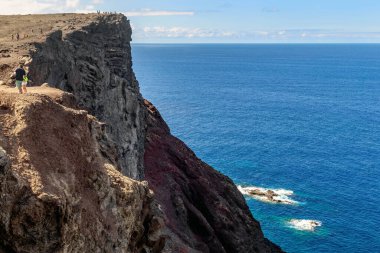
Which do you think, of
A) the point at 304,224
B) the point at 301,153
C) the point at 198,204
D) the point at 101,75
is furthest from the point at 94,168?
the point at 301,153

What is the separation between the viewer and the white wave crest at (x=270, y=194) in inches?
3538

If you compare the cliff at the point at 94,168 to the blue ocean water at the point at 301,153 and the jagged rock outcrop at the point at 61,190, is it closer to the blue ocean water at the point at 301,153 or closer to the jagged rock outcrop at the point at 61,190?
the jagged rock outcrop at the point at 61,190

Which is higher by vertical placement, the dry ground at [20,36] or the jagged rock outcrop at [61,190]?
the dry ground at [20,36]

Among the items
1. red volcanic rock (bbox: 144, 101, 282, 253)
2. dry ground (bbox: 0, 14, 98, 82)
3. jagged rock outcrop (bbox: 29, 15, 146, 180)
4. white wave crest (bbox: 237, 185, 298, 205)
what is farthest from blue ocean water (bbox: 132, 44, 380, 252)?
dry ground (bbox: 0, 14, 98, 82)

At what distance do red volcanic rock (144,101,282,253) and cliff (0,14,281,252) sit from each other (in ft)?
0.56

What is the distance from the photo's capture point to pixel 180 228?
57438mm

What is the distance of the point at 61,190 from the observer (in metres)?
20.1

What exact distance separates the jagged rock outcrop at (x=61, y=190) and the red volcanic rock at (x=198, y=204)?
28048mm

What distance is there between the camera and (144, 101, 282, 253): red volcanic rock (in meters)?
59.3

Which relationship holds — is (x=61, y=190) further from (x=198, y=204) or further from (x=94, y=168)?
(x=198, y=204)

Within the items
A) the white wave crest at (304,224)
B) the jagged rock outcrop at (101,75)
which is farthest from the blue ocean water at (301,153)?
the jagged rock outcrop at (101,75)

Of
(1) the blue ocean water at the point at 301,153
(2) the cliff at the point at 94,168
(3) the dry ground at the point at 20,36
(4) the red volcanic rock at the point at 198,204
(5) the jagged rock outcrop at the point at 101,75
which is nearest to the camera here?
(2) the cliff at the point at 94,168

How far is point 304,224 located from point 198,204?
25.2m

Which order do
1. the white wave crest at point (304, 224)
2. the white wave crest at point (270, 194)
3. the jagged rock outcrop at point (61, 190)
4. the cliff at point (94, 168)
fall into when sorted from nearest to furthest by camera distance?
1. the jagged rock outcrop at point (61, 190)
2. the cliff at point (94, 168)
3. the white wave crest at point (304, 224)
4. the white wave crest at point (270, 194)
